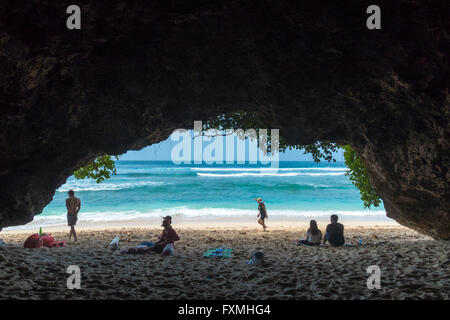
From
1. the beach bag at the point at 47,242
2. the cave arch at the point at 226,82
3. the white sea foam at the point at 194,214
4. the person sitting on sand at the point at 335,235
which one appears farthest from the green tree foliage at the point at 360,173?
the beach bag at the point at 47,242

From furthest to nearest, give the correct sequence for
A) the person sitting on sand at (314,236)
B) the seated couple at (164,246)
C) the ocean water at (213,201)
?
1. the ocean water at (213,201)
2. the person sitting on sand at (314,236)
3. the seated couple at (164,246)

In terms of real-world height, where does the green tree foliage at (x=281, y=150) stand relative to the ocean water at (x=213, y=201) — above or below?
above

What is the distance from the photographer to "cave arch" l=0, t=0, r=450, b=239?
4629 mm

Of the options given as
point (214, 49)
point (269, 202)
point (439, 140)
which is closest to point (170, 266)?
point (214, 49)

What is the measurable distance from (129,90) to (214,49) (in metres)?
2.09

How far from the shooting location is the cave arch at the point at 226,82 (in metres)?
4.63

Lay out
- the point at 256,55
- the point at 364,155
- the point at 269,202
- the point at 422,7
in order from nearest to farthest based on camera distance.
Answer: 1. the point at 422,7
2. the point at 256,55
3. the point at 364,155
4. the point at 269,202

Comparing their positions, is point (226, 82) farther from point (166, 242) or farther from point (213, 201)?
point (213, 201)

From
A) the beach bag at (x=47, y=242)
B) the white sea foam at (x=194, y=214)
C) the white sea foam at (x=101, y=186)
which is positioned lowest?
the white sea foam at (x=194, y=214)

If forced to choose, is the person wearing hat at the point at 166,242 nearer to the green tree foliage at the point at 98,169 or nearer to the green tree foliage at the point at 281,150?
the green tree foliage at the point at 281,150

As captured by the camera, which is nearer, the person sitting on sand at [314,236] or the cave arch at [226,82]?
the cave arch at [226,82]

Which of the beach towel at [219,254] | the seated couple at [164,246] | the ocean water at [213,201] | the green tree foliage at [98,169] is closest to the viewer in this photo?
the beach towel at [219,254]

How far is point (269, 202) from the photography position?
92.5 ft
